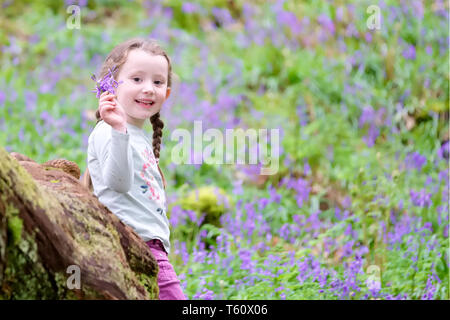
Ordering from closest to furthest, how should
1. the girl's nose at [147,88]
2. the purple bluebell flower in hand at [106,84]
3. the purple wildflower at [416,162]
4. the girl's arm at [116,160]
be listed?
1. the girl's arm at [116,160]
2. the purple bluebell flower in hand at [106,84]
3. the girl's nose at [147,88]
4. the purple wildflower at [416,162]

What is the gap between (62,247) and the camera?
5.80ft

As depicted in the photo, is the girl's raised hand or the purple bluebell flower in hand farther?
the purple bluebell flower in hand

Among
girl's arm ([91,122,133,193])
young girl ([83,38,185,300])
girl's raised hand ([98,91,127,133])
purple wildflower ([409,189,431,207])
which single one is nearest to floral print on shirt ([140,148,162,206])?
young girl ([83,38,185,300])

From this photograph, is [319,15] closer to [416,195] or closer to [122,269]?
[416,195]

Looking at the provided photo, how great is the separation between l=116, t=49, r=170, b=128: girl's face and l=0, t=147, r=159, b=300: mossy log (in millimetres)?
415

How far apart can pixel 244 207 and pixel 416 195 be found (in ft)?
3.99

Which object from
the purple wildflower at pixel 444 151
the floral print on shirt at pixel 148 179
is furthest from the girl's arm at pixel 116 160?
the purple wildflower at pixel 444 151

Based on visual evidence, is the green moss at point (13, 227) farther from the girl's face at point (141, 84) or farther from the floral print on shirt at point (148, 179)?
the girl's face at point (141, 84)

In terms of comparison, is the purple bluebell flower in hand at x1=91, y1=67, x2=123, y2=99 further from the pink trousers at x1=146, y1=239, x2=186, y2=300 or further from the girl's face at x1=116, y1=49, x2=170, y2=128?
the pink trousers at x1=146, y1=239, x2=186, y2=300

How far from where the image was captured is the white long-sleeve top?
212 cm

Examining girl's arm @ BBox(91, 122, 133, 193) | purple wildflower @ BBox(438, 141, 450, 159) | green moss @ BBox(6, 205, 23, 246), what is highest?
girl's arm @ BBox(91, 122, 133, 193)

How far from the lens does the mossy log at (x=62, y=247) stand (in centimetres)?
168

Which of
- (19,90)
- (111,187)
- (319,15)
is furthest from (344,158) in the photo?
(111,187)
